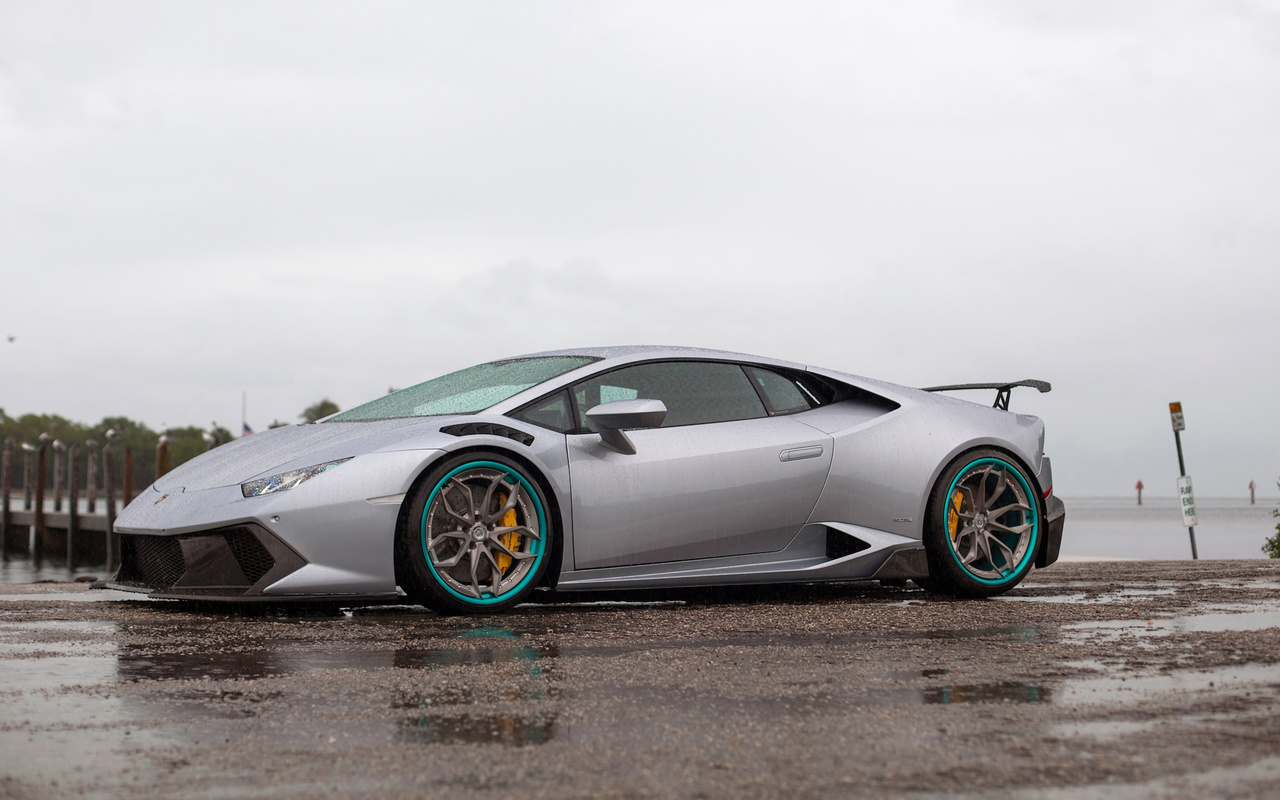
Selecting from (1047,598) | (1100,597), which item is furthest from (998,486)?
(1100,597)

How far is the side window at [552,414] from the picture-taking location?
600 cm

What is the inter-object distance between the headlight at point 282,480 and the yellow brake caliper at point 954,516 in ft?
9.82

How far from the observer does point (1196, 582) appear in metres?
7.51

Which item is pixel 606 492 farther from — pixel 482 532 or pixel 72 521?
pixel 72 521

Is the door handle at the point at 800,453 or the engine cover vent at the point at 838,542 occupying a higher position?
the door handle at the point at 800,453

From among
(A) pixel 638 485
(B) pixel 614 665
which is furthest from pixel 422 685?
(A) pixel 638 485

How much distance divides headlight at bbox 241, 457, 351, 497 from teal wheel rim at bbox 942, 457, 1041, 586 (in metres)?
3.04

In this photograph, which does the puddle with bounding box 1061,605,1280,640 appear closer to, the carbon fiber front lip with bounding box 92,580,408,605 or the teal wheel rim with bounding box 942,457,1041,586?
the teal wheel rim with bounding box 942,457,1041,586

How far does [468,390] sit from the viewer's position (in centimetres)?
647

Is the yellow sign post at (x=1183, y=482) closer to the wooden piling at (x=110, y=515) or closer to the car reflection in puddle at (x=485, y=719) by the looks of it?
the car reflection in puddle at (x=485, y=719)

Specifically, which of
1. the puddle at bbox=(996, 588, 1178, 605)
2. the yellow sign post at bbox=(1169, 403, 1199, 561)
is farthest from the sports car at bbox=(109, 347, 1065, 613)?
the yellow sign post at bbox=(1169, 403, 1199, 561)

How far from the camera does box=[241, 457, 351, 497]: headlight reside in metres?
5.53

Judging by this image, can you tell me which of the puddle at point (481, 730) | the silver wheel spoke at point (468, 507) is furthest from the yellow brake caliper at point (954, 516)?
the puddle at point (481, 730)

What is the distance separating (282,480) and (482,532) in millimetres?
862
